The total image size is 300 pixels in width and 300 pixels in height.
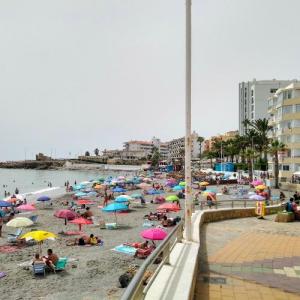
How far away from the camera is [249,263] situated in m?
9.63

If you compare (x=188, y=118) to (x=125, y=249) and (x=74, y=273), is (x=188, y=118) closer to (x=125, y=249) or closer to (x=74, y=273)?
(x=74, y=273)

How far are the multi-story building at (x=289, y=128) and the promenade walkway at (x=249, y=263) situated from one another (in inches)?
1688

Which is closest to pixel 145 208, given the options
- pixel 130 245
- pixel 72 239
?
pixel 72 239

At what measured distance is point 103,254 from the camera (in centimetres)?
1873

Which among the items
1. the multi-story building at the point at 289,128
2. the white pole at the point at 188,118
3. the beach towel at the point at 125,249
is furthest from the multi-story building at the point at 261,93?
the white pole at the point at 188,118

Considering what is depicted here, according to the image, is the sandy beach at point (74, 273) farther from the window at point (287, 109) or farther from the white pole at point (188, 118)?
the window at point (287, 109)

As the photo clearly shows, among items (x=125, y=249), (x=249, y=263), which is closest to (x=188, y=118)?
(x=249, y=263)

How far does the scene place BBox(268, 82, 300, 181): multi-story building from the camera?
55938mm

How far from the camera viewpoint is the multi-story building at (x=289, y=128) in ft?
184

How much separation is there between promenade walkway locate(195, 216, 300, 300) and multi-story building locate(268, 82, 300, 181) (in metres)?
42.9

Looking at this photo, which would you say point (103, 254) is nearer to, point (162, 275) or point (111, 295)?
point (111, 295)

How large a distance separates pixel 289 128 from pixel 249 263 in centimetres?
5084

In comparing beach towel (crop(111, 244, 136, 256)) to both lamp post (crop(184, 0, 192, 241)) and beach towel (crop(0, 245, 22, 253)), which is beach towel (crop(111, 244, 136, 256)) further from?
lamp post (crop(184, 0, 192, 241))

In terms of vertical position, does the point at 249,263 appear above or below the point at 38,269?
above
